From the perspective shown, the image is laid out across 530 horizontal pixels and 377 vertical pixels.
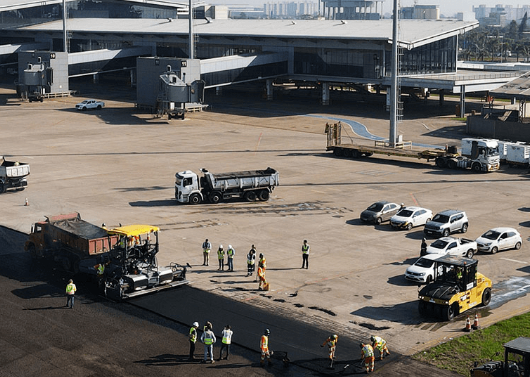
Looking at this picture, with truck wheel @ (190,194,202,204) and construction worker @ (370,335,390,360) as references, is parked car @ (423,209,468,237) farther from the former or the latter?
construction worker @ (370,335,390,360)

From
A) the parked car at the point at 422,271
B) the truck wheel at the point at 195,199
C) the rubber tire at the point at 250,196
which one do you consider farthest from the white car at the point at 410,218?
the truck wheel at the point at 195,199

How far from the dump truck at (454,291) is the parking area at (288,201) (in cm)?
64

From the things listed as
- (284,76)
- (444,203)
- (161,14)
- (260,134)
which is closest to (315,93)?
(284,76)

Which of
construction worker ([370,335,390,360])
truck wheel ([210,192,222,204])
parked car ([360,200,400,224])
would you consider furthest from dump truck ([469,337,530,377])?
truck wheel ([210,192,222,204])

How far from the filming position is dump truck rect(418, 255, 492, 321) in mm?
37781

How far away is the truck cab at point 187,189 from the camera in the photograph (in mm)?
61594

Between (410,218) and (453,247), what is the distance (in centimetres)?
742

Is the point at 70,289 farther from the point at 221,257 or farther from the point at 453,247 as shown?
the point at 453,247

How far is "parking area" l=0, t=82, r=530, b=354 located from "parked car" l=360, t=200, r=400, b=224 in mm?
606

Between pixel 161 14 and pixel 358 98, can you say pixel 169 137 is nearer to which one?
pixel 358 98

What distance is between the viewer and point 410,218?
5469cm

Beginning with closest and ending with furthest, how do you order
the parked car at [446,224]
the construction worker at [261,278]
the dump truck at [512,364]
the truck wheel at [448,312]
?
1. the dump truck at [512,364]
2. the truck wheel at [448,312]
3. the construction worker at [261,278]
4. the parked car at [446,224]

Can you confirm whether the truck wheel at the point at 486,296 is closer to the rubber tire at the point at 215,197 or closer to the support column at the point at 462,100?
the rubber tire at the point at 215,197

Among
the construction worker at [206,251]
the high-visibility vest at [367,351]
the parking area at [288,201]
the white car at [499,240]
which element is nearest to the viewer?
the high-visibility vest at [367,351]
